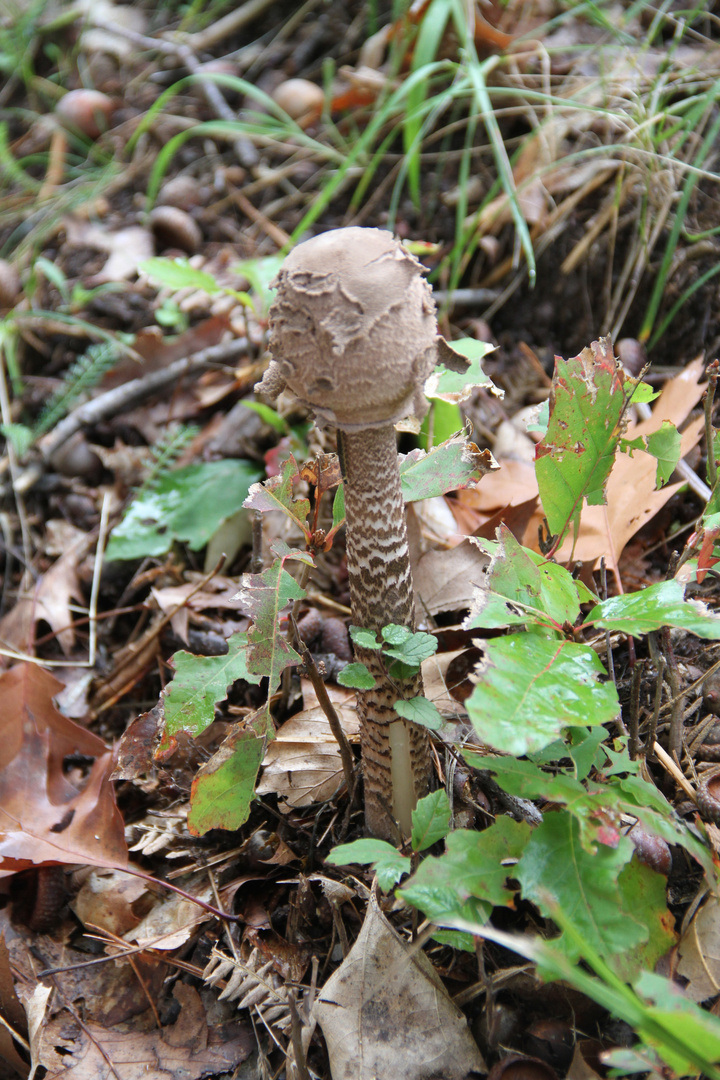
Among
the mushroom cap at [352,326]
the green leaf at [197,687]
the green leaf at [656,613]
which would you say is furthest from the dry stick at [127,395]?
the green leaf at [656,613]

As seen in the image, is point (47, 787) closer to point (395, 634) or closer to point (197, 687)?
point (197, 687)

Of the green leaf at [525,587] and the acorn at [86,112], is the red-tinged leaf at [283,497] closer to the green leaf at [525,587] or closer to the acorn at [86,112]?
the green leaf at [525,587]

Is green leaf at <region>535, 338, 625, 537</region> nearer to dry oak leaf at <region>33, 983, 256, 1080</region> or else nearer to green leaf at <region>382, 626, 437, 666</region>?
green leaf at <region>382, 626, 437, 666</region>

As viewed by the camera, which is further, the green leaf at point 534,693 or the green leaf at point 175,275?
the green leaf at point 175,275

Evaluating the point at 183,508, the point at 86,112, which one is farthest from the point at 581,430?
the point at 86,112

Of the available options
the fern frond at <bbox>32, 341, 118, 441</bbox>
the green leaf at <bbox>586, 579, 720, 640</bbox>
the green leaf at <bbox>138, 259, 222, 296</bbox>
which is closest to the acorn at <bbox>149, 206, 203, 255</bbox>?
the fern frond at <bbox>32, 341, 118, 441</bbox>
